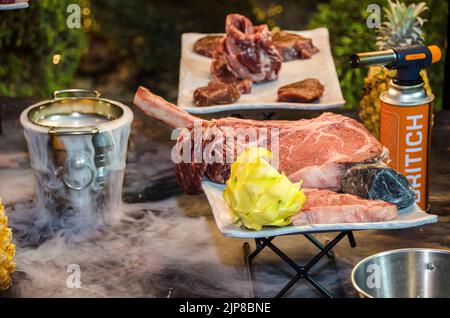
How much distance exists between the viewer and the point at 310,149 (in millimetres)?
2314

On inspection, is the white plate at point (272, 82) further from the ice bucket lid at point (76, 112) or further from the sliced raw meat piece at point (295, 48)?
the ice bucket lid at point (76, 112)

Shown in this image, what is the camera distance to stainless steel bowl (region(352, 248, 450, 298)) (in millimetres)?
1943

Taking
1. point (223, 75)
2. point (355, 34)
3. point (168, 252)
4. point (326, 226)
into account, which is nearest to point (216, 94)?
point (223, 75)

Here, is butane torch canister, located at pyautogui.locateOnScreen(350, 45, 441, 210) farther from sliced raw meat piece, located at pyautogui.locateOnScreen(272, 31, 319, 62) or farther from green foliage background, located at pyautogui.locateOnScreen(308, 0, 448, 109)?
green foliage background, located at pyautogui.locateOnScreen(308, 0, 448, 109)

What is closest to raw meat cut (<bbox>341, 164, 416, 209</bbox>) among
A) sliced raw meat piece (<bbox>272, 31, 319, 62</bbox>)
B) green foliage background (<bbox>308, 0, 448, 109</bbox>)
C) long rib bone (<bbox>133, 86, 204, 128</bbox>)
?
long rib bone (<bbox>133, 86, 204, 128</bbox>)

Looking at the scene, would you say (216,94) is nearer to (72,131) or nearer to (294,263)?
(72,131)

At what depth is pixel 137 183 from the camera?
9.38ft

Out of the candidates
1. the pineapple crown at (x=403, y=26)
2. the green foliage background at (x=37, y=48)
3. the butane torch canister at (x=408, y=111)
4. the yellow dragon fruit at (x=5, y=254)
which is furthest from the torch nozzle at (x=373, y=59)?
the green foliage background at (x=37, y=48)

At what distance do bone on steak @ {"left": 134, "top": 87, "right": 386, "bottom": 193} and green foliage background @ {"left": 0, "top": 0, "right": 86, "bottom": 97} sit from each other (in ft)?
5.22

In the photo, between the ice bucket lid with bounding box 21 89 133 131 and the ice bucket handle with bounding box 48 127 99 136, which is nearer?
the ice bucket handle with bounding box 48 127 99 136

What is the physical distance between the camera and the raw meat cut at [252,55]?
2.91 m

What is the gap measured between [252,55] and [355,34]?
0.86m

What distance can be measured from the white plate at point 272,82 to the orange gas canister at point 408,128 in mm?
286
